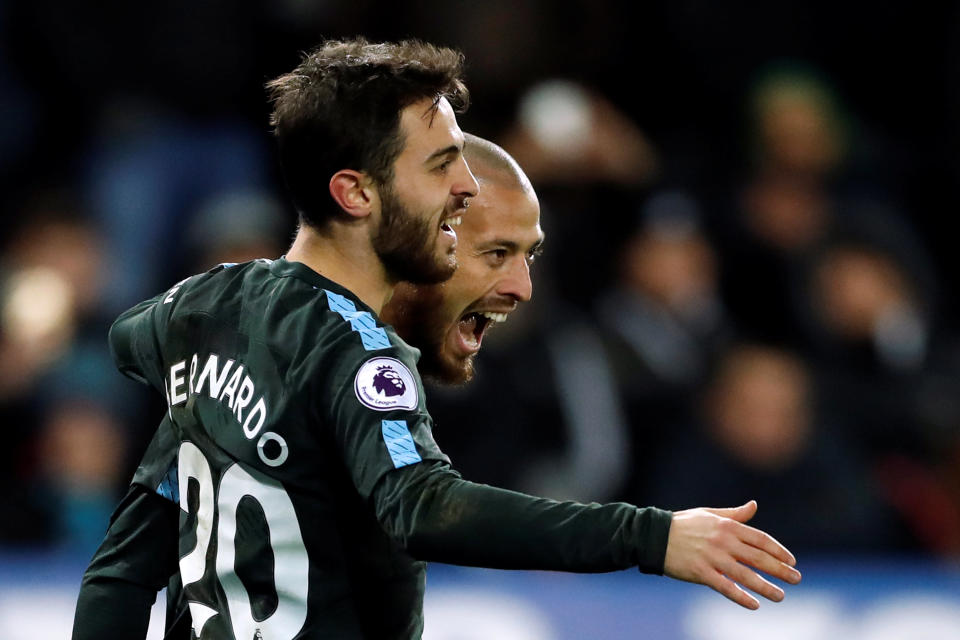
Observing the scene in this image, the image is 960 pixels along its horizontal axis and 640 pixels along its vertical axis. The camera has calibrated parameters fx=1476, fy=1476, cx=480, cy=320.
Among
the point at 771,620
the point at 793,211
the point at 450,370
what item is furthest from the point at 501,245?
the point at 793,211

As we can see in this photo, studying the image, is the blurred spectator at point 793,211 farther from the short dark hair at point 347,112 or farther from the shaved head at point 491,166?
the short dark hair at point 347,112

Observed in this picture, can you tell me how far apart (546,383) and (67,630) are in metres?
1.99

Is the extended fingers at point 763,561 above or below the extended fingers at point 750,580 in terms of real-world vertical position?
above

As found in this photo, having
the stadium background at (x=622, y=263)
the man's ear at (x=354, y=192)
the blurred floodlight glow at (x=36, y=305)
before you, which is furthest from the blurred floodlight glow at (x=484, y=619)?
the blurred floodlight glow at (x=36, y=305)

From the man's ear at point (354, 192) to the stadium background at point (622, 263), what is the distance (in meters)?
2.17

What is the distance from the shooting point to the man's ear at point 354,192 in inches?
104

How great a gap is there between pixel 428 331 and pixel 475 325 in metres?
0.17

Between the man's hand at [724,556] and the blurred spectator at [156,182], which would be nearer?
the man's hand at [724,556]

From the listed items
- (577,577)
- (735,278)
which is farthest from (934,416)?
(577,577)

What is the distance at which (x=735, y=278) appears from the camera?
20.9 ft

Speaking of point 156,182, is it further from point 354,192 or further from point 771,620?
point 354,192

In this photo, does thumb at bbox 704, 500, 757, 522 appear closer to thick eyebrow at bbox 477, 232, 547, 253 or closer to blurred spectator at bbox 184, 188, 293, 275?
thick eyebrow at bbox 477, 232, 547, 253

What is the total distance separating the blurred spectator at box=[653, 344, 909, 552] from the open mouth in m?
1.97

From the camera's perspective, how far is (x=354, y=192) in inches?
105
